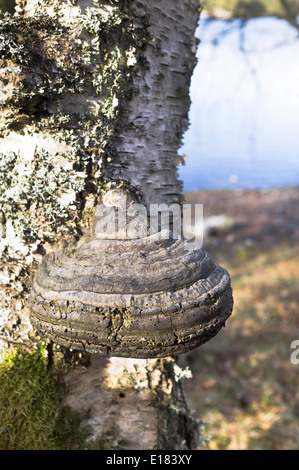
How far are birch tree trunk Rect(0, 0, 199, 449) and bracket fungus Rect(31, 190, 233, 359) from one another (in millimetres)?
257

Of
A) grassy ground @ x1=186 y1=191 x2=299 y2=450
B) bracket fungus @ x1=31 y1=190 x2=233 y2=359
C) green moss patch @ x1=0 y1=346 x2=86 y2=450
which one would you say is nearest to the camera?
bracket fungus @ x1=31 y1=190 x2=233 y2=359

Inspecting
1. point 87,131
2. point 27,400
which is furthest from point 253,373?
point 87,131

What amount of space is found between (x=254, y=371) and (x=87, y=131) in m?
4.76

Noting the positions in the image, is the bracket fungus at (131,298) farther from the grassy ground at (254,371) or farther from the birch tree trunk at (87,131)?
the grassy ground at (254,371)

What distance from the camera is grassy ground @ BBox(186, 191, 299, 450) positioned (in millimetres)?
4133

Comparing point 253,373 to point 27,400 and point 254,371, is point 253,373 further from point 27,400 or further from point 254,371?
point 27,400

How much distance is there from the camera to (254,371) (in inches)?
204

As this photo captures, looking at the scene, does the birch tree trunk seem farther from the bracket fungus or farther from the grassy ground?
the grassy ground

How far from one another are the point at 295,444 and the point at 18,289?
3778 millimetres

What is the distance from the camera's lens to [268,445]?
3893mm

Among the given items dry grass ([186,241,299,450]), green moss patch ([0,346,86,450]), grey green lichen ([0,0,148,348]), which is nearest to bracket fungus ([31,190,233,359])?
grey green lichen ([0,0,148,348])

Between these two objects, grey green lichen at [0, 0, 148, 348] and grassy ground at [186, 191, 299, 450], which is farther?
grassy ground at [186, 191, 299, 450]

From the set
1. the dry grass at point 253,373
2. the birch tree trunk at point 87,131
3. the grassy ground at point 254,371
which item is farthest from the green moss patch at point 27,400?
the dry grass at point 253,373
